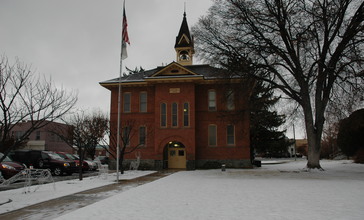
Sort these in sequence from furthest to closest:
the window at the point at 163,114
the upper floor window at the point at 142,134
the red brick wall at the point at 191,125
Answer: the upper floor window at the point at 142,134 → the window at the point at 163,114 → the red brick wall at the point at 191,125

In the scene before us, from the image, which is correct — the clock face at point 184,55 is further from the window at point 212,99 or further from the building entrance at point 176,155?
Result: the building entrance at point 176,155

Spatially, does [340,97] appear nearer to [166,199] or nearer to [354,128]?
[354,128]

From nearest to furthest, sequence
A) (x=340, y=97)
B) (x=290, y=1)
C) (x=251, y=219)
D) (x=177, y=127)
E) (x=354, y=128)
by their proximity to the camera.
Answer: (x=251, y=219)
(x=290, y=1)
(x=340, y=97)
(x=177, y=127)
(x=354, y=128)

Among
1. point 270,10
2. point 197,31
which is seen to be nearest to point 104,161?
point 197,31

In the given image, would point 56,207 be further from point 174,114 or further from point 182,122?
point 174,114

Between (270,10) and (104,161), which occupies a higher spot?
(270,10)

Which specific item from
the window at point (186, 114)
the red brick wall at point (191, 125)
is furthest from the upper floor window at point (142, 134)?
the window at point (186, 114)

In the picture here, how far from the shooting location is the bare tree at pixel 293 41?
2061 centimetres

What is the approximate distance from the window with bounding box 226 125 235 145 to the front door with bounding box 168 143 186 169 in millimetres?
4315

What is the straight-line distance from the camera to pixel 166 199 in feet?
34.0

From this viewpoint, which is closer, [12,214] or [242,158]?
[12,214]

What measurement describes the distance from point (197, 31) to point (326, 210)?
1822 cm

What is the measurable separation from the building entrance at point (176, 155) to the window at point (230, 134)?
4.29 m

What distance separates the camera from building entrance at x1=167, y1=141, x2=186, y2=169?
28.3 meters
